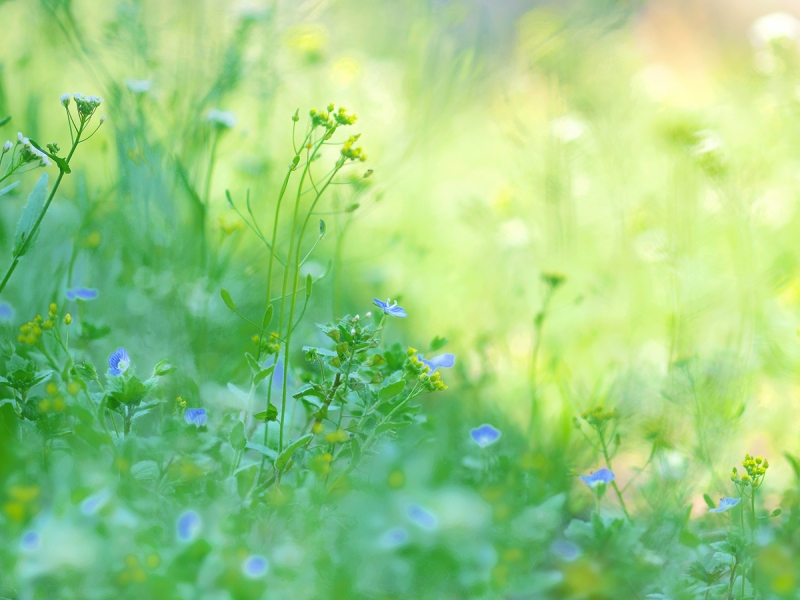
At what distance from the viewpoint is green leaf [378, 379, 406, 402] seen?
40.0 inches

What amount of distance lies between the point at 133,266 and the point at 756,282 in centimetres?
158

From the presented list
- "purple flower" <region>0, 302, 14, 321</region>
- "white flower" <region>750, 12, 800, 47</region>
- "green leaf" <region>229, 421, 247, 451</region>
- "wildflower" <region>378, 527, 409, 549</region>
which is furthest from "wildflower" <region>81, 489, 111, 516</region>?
"white flower" <region>750, 12, 800, 47</region>

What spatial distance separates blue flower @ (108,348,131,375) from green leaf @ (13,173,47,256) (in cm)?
21

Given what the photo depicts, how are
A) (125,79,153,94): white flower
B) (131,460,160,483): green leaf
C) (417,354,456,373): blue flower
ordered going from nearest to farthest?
(131,460,160,483): green leaf → (417,354,456,373): blue flower → (125,79,153,94): white flower

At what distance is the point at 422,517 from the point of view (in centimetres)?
89

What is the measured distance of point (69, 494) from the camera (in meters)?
0.83

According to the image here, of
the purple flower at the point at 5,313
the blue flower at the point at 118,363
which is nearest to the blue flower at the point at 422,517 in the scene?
the blue flower at the point at 118,363

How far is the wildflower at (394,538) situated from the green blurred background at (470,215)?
0.54 m

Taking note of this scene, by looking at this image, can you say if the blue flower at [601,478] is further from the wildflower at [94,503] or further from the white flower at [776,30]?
the white flower at [776,30]

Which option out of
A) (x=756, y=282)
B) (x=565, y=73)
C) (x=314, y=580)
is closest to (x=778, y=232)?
(x=756, y=282)

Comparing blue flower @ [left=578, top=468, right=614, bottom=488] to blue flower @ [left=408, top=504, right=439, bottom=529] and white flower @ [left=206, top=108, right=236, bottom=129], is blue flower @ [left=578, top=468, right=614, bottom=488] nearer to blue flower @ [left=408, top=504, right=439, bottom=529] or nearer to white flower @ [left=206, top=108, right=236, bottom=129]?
blue flower @ [left=408, top=504, right=439, bottom=529]

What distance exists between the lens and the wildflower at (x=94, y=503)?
799 mm

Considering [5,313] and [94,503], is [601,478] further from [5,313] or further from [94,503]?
[5,313]

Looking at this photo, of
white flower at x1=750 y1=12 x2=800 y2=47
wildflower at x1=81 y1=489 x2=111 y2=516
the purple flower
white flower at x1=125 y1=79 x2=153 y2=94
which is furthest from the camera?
white flower at x1=750 y1=12 x2=800 y2=47
